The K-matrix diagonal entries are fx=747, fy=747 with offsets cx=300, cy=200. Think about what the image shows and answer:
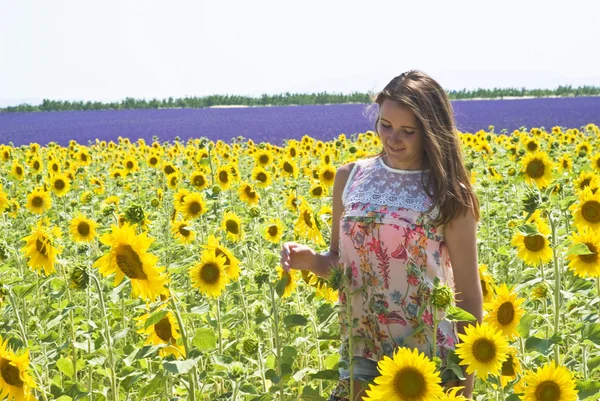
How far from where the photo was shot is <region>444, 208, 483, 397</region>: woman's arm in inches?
90.9

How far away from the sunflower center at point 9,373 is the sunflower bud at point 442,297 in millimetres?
1132

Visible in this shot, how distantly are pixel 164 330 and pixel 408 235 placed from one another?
2.79 feet

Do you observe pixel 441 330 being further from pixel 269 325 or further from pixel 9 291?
pixel 9 291

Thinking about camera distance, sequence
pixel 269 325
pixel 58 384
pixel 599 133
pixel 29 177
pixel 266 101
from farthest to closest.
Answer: pixel 266 101, pixel 599 133, pixel 29 177, pixel 269 325, pixel 58 384

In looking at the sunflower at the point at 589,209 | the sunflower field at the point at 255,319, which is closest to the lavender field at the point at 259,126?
the sunflower field at the point at 255,319

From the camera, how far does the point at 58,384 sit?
289cm

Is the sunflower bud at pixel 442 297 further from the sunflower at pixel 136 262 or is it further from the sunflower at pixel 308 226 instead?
the sunflower at pixel 308 226

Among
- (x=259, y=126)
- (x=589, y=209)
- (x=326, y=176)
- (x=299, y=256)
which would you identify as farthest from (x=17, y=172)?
(x=259, y=126)

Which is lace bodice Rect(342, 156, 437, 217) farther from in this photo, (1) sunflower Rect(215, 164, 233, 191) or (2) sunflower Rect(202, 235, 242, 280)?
(1) sunflower Rect(215, 164, 233, 191)

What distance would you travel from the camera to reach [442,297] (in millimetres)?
1938

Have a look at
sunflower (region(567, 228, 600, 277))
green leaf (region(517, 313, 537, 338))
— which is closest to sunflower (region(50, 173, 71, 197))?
sunflower (region(567, 228, 600, 277))

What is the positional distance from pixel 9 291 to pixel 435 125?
1518 millimetres

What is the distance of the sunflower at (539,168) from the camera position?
12.2 feet

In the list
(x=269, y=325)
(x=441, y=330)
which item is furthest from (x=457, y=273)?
(x=269, y=325)
